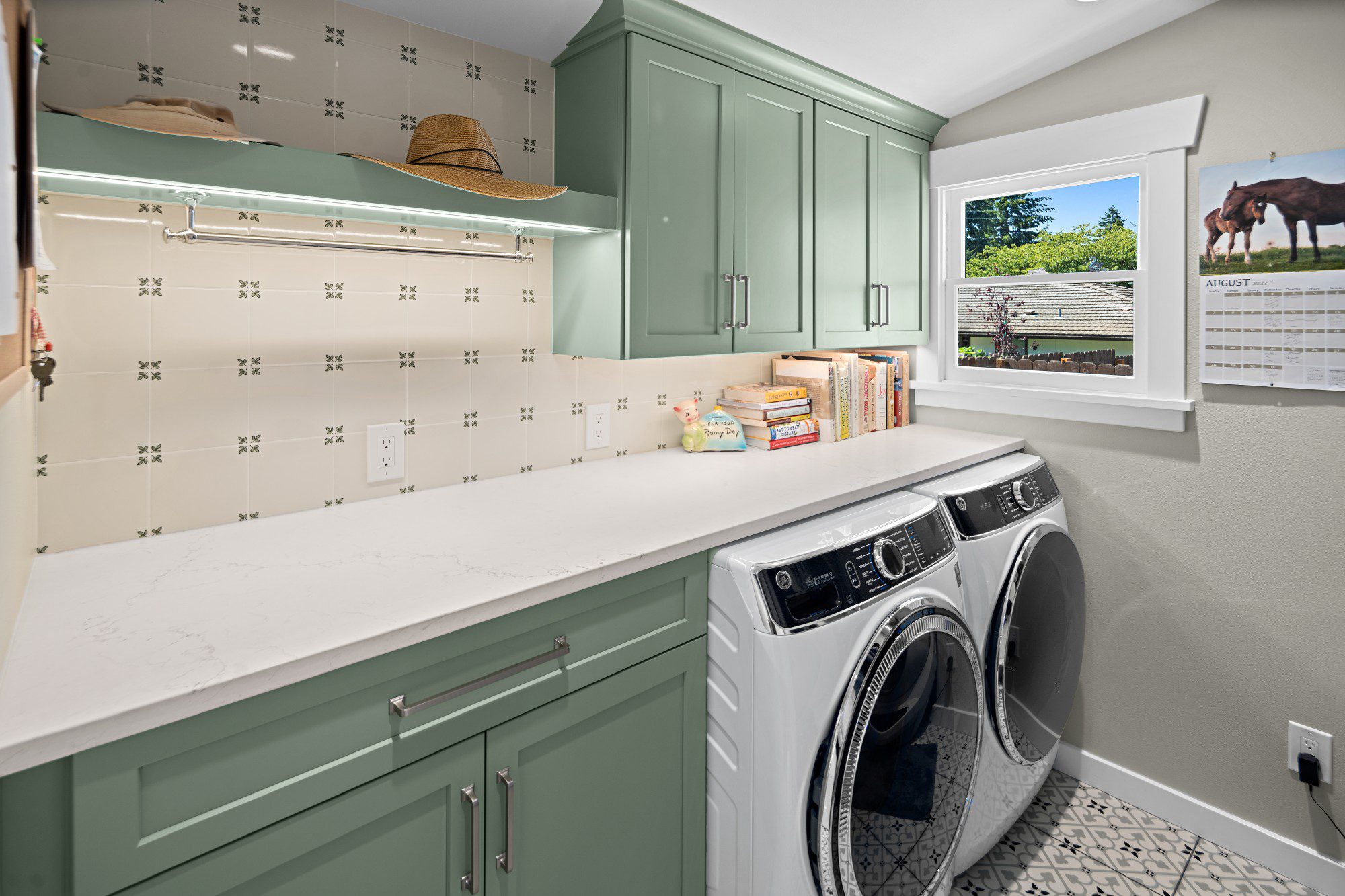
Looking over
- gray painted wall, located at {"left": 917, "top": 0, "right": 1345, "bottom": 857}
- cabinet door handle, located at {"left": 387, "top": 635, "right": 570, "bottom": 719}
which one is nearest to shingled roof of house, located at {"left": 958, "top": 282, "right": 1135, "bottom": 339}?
gray painted wall, located at {"left": 917, "top": 0, "right": 1345, "bottom": 857}

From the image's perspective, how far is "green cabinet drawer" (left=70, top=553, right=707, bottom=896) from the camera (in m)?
0.80

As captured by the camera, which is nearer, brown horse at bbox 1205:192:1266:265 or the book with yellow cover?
brown horse at bbox 1205:192:1266:265

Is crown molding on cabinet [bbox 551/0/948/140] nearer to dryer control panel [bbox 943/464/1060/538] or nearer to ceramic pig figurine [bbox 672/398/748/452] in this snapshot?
ceramic pig figurine [bbox 672/398/748/452]

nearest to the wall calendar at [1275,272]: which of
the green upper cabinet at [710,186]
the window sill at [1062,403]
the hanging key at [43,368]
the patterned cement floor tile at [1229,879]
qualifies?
the window sill at [1062,403]

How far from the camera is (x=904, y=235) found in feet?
8.36

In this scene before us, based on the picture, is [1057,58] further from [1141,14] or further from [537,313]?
[537,313]

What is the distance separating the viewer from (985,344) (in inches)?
102

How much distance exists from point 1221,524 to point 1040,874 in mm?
1113

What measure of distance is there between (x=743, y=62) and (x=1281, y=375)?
168cm

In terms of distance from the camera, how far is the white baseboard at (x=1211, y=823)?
1.90 m

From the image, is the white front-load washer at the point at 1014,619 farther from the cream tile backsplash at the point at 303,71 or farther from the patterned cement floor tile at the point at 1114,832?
the cream tile backsplash at the point at 303,71

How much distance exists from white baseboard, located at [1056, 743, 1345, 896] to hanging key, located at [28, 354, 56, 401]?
2.89 metres

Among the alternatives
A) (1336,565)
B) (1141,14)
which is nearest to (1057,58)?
(1141,14)

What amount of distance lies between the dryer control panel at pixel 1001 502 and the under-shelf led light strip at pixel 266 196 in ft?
4.00
